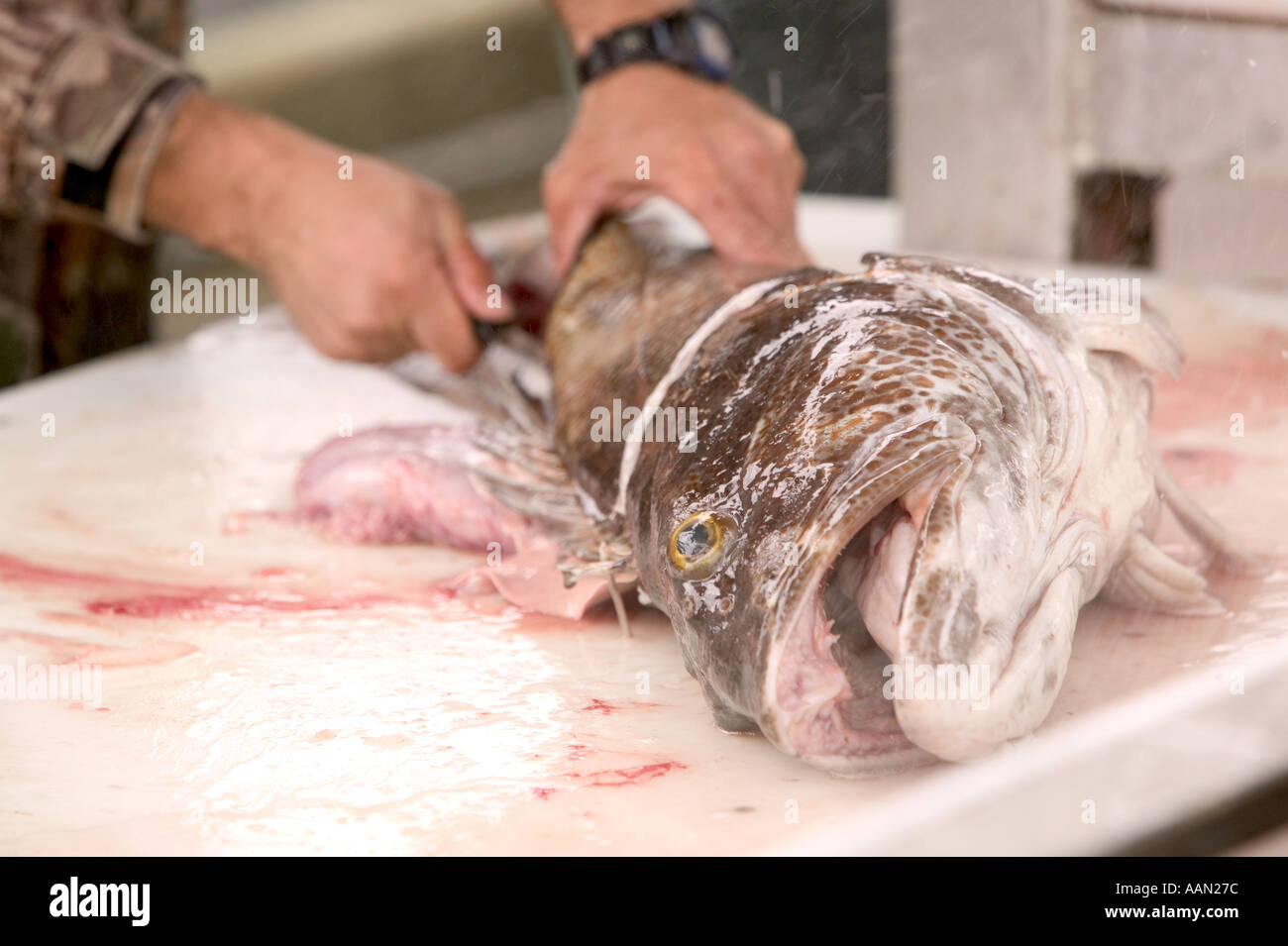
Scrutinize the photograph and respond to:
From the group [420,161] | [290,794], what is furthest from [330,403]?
[420,161]

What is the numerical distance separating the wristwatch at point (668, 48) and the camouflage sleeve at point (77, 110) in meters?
0.83

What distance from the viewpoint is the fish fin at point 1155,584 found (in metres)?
1.52

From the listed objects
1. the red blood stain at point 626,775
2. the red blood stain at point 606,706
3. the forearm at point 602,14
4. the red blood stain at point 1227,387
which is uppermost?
the forearm at point 602,14

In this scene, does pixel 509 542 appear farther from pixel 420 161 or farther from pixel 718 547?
pixel 420 161

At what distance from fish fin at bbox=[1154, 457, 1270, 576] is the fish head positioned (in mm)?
354

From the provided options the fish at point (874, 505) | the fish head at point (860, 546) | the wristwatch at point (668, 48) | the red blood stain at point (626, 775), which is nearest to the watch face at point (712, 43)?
the wristwatch at point (668, 48)

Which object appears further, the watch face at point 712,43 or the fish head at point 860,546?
the watch face at point 712,43

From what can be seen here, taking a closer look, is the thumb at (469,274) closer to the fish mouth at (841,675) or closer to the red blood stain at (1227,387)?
the red blood stain at (1227,387)

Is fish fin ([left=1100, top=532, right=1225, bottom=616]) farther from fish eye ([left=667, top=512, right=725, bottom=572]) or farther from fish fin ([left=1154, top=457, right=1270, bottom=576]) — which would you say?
fish eye ([left=667, top=512, right=725, bottom=572])

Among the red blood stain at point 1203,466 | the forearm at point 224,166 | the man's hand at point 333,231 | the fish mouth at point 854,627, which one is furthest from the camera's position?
the forearm at point 224,166

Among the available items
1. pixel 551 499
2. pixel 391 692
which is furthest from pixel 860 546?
pixel 551 499

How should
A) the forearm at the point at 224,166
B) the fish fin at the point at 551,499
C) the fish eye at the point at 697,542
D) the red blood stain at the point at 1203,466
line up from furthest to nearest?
the forearm at the point at 224,166, the red blood stain at the point at 1203,466, the fish fin at the point at 551,499, the fish eye at the point at 697,542

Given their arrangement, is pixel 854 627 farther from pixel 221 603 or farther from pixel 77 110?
pixel 77 110

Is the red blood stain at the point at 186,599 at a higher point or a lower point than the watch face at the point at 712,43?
lower
